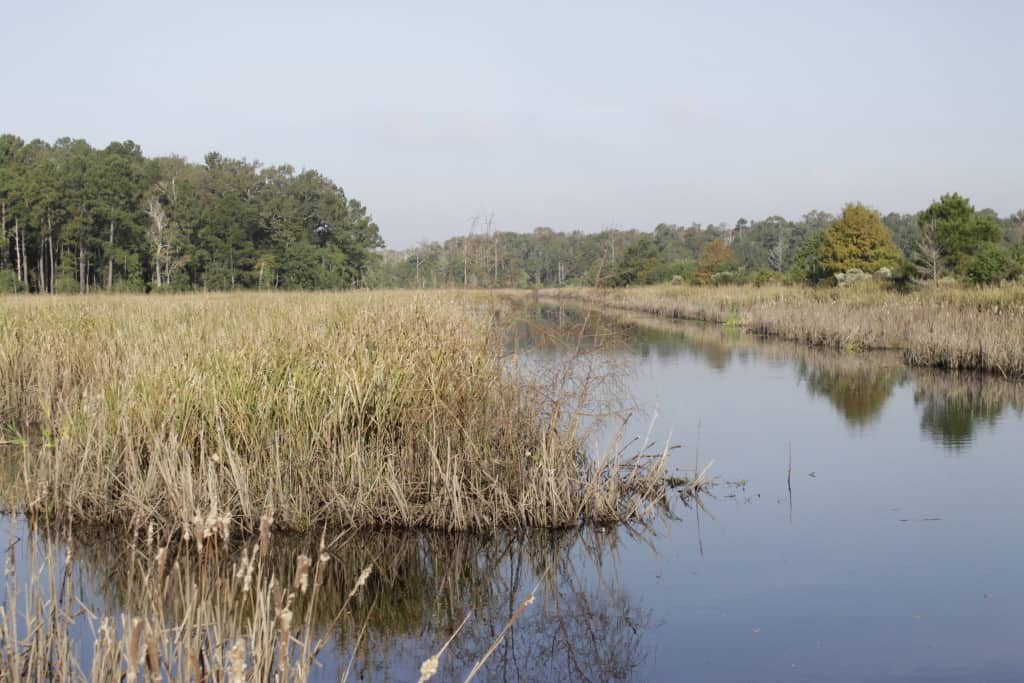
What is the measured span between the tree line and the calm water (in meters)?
0.71

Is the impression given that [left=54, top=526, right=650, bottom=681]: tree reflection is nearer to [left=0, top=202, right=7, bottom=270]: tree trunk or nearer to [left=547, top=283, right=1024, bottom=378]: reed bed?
[left=547, top=283, right=1024, bottom=378]: reed bed

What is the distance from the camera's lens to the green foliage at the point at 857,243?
94.6 ft

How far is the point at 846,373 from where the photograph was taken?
44.5 feet

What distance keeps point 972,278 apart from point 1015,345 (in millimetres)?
7579

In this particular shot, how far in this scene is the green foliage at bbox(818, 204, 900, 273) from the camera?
28.8 metres

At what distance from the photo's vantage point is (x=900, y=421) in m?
9.74

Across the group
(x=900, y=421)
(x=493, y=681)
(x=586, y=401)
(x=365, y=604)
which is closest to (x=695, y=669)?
(x=493, y=681)

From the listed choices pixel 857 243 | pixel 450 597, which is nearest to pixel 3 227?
pixel 857 243

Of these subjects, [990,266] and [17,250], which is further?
[17,250]

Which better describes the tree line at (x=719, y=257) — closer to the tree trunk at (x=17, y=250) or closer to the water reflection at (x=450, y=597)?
the water reflection at (x=450, y=597)

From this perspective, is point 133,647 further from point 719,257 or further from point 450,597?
point 719,257

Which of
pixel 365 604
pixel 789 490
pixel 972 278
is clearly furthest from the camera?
pixel 972 278

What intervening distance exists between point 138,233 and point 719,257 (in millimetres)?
28278

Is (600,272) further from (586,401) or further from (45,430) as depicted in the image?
(45,430)
